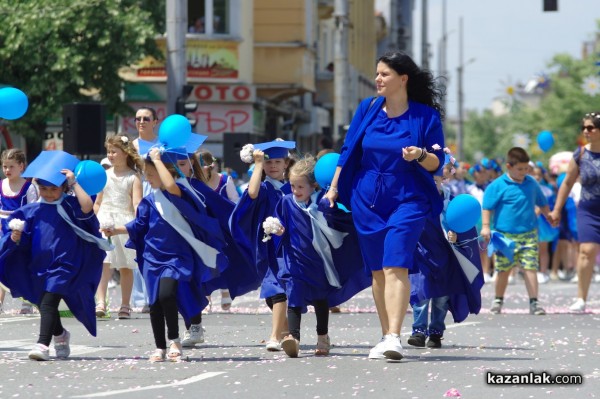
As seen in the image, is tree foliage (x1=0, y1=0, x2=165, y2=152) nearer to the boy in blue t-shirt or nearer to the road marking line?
the boy in blue t-shirt

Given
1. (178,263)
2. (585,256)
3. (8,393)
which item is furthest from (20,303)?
(8,393)

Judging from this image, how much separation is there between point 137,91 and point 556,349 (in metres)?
26.7

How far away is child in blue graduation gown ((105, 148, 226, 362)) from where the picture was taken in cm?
1120

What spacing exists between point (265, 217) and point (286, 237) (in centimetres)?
49

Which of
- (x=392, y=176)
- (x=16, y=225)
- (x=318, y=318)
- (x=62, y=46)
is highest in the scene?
(x=62, y=46)

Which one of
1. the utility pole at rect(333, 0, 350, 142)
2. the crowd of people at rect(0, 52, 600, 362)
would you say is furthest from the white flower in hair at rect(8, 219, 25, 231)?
the utility pole at rect(333, 0, 350, 142)

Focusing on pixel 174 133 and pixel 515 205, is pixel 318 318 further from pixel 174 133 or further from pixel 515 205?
pixel 515 205

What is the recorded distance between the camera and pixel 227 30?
3859cm

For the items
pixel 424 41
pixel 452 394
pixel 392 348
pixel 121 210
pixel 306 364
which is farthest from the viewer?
pixel 424 41

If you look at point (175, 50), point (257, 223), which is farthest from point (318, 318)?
point (175, 50)

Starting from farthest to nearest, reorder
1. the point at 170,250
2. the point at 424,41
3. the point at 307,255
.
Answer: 1. the point at 424,41
2. the point at 307,255
3. the point at 170,250

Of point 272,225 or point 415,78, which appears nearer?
point 415,78

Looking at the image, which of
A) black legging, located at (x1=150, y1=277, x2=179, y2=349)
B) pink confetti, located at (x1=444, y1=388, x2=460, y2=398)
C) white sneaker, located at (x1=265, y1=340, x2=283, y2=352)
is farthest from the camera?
white sneaker, located at (x1=265, y1=340, x2=283, y2=352)

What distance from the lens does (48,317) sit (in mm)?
11430
